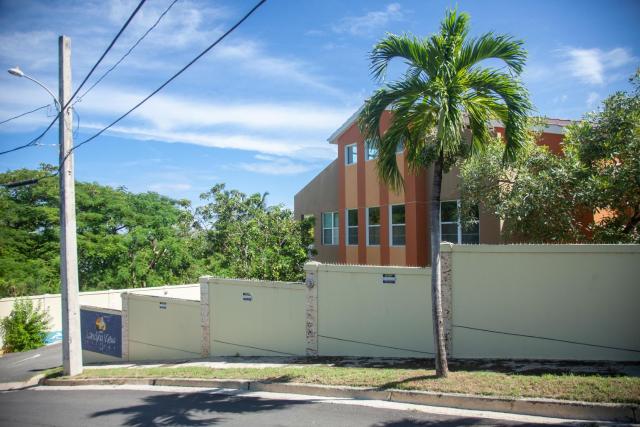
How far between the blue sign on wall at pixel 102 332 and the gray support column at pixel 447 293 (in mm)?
12785

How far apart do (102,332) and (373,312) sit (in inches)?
485

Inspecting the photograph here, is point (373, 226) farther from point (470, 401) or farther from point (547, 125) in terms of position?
point (470, 401)

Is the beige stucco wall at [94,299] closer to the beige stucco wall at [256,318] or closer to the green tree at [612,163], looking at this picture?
the beige stucco wall at [256,318]

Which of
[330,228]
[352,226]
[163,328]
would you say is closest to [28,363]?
[163,328]

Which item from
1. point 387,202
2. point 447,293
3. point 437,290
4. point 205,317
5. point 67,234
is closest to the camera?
point 437,290

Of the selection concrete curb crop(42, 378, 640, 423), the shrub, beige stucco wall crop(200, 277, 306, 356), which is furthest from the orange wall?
the shrub

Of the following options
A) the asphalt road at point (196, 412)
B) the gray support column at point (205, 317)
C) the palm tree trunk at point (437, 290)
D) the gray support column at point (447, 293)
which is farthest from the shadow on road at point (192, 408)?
the gray support column at point (205, 317)

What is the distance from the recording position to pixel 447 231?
1566 centimetres

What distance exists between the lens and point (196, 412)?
8523 millimetres

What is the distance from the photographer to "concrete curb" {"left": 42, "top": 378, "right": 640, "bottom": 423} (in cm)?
646

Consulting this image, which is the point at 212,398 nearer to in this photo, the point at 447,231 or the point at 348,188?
the point at 447,231

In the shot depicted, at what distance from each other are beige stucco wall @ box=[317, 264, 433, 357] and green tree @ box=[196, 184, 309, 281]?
→ 4.18m

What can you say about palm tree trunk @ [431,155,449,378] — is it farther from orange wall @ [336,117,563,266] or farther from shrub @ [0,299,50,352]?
shrub @ [0,299,50,352]

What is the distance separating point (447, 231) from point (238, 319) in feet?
22.6
